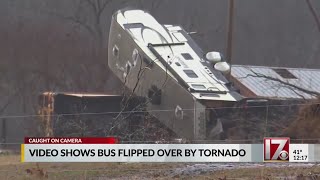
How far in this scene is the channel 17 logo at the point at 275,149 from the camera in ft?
26.2

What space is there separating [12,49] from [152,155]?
86.6 ft

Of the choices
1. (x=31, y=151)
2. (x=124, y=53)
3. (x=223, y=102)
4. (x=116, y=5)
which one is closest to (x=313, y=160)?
(x=31, y=151)

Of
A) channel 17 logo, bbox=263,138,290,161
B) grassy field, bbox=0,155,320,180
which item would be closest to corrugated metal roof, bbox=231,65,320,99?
A: grassy field, bbox=0,155,320,180

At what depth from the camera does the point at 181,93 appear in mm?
17844

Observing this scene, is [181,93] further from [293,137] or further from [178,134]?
[293,137]

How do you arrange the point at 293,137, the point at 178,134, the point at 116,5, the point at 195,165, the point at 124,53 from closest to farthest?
1. the point at 195,165
2. the point at 293,137
3. the point at 178,134
4. the point at 124,53
5. the point at 116,5

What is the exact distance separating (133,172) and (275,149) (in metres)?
2.16
